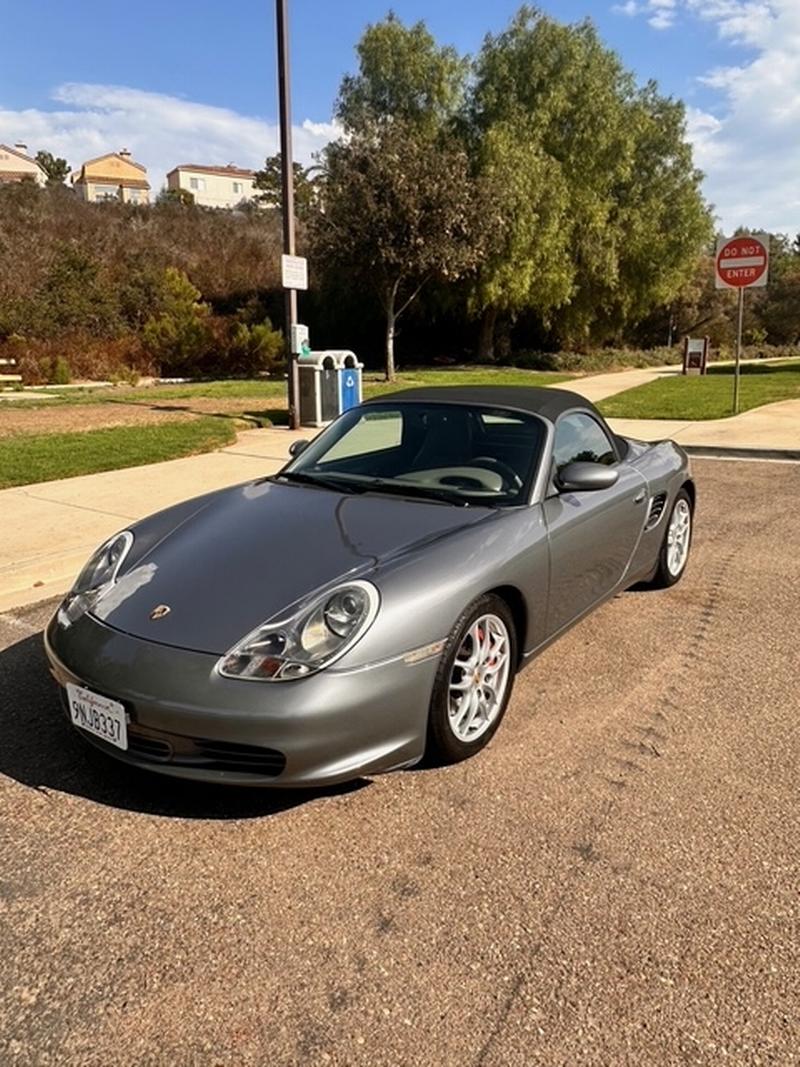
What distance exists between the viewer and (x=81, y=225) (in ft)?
110

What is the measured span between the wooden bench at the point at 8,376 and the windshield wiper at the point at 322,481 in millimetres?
18589

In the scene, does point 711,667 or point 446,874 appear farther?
point 711,667

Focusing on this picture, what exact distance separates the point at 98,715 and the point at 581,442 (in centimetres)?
269

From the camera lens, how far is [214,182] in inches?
4178

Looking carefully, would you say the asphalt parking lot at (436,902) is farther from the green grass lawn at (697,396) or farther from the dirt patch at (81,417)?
the green grass lawn at (697,396)

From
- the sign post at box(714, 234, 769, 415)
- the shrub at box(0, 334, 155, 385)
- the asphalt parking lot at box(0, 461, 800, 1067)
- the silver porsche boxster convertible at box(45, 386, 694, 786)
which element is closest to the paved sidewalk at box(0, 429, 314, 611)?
the asphalt parking lot at box(0, 461, 800, 1067)

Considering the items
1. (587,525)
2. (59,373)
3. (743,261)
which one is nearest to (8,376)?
(59,373)

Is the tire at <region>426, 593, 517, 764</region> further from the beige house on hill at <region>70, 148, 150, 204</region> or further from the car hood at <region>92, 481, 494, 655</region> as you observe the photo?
the beige house on hill at <region>70, 148, 150, 204</region>

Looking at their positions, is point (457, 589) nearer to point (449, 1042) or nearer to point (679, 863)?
point (679, 863)

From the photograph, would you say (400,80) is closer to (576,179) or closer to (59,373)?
(576,179)

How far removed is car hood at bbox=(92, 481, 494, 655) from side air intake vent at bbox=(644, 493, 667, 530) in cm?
157

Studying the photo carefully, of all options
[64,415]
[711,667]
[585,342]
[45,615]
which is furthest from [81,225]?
[711,667]

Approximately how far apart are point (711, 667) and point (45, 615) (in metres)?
3.71

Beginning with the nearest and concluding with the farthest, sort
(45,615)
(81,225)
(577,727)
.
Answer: (577,727) → (45,615) → (81,225)
